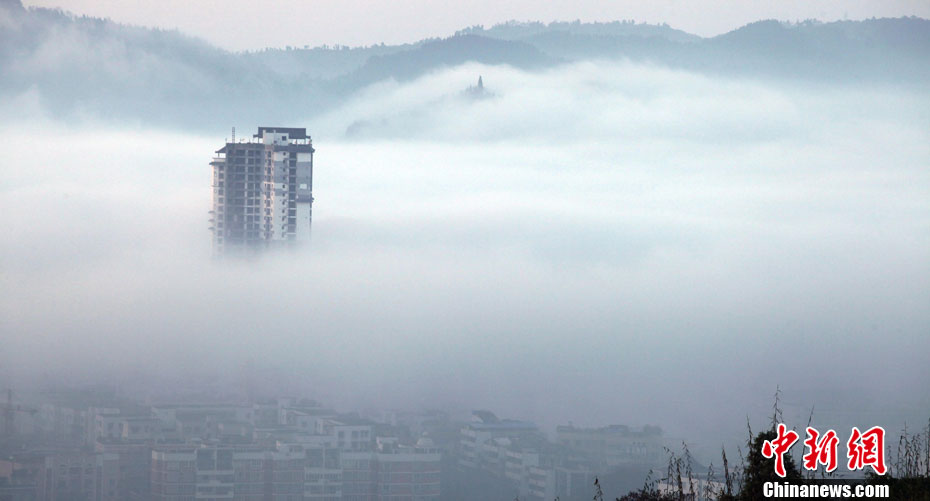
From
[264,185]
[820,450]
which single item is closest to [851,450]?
[820,450]

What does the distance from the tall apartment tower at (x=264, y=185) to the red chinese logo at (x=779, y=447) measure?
41.4 m

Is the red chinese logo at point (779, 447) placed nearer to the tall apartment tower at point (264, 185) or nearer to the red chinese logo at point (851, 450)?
the red chinese logo at point (851, 450)

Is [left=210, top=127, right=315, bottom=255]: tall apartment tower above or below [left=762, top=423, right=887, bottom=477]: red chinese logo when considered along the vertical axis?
above

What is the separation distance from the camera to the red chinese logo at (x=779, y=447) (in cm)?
657

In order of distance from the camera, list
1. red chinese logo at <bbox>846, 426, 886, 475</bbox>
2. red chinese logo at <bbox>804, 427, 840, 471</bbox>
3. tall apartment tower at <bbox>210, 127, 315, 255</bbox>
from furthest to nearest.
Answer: tall apartment tower at <bbox>210, 127, 315, 255</bbox>
red chinese logo at <bbox>846, 426, 886, 475</bbox>
red chinese logo at <bbox>804, 427, 840, 471</bbox>

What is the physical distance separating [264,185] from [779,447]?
42091 mm

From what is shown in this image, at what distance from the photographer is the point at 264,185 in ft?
156

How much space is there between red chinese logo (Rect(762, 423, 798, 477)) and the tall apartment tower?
41.4 m

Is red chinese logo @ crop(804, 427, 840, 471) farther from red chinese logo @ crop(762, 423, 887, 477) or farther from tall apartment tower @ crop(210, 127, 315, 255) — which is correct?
tall apartment tower @ crop(210, 127, 315, 255)

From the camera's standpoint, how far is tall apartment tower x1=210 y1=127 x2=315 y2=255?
47375 millimetres

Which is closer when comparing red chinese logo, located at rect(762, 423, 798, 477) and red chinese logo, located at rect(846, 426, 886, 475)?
red chinese logo, located at rect(762, 423, 798, 477)

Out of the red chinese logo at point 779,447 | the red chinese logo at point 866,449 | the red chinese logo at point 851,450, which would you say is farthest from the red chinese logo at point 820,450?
the red chinese logo at point 779,447

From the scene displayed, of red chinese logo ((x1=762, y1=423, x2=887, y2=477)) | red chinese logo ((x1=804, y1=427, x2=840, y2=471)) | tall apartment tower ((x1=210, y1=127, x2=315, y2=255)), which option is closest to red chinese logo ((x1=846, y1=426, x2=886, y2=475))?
red chinese logo ((x1=762, y1=423, x2=887, y2=477))

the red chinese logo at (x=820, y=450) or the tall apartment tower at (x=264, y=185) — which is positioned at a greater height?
the tall apartment tower at (x=264, y=185)
